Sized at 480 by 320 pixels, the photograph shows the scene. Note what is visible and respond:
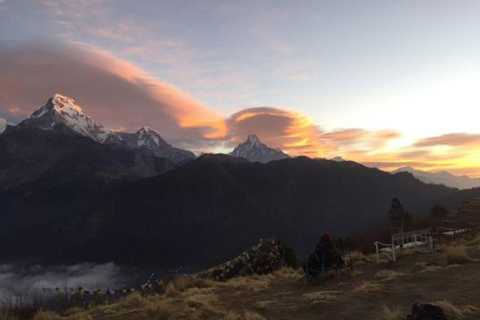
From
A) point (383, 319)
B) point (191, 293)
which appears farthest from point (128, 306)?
point (383, 319)

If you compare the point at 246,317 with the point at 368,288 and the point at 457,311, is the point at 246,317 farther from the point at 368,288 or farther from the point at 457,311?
the point at 457,311

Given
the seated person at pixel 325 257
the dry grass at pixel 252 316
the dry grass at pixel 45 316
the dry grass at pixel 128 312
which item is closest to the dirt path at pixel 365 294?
the dry grass at pixel 252 316

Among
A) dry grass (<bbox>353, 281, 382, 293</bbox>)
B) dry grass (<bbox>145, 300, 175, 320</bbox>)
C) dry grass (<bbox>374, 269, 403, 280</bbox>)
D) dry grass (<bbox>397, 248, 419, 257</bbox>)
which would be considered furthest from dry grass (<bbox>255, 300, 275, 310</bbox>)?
dry grass (<bbox>397, 248, 419, 257</bbox>)

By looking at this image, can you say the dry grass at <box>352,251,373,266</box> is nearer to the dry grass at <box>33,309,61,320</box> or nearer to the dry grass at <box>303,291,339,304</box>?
the dry grass at <box>303,291,339,304</box>

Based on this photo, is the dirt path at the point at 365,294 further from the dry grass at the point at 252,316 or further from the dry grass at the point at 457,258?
the dry grass at the point at 252,316

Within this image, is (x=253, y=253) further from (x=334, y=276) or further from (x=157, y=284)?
(x=334, y=276)

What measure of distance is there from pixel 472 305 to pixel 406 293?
85.0 inches

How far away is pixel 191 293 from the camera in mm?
16328

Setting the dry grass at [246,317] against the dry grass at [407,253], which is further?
the dry grass at [407,253]

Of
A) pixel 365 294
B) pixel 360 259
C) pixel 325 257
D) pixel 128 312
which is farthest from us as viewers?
pixel 360 259

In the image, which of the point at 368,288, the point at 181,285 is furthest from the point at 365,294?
the point at 181,285

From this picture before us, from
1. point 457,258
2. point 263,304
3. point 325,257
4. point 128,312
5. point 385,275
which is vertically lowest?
point 128,312

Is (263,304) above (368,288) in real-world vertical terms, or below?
below

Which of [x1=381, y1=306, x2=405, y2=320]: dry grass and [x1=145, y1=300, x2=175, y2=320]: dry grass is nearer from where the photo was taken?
[x1=381, y1=306, x2=405, y2=320]: dry grass
